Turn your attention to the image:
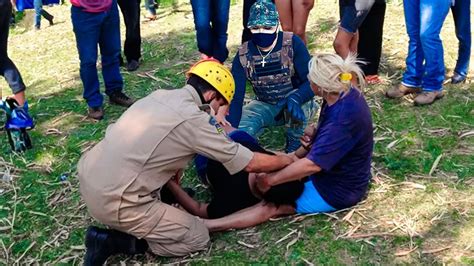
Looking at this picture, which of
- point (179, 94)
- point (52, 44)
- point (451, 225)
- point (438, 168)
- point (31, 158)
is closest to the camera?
point (179, 94)

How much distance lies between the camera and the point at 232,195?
4688mm

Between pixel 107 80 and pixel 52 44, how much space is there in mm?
3300

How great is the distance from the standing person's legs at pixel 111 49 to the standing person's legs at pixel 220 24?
1.15 m

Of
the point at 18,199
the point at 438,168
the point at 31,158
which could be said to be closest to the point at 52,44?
the point at 31,158

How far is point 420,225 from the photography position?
14.3 ft

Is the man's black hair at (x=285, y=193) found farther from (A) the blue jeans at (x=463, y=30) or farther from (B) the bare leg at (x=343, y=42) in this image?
(A) the blue jeans at (x=463, y=30)

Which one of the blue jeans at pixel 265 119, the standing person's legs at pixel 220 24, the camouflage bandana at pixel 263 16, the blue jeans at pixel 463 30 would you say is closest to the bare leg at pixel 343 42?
the blue jeans at pixel 265 119

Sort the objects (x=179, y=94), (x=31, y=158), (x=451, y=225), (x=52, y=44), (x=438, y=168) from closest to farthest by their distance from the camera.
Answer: (x=179, y=94) → (x=451, y=225) → (x=438, y=168) → (x=31, y=158) → (x=52, y=44)

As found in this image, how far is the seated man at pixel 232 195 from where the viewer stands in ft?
14.8

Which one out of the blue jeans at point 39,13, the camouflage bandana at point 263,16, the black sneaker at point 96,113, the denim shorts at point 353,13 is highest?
the camouflage bandana at point 263,16

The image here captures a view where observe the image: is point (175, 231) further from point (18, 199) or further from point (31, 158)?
point (31, 158)

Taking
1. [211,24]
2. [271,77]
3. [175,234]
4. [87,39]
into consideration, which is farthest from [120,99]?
[175,234]

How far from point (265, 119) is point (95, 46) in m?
2.12

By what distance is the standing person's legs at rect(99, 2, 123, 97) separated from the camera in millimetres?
6473
